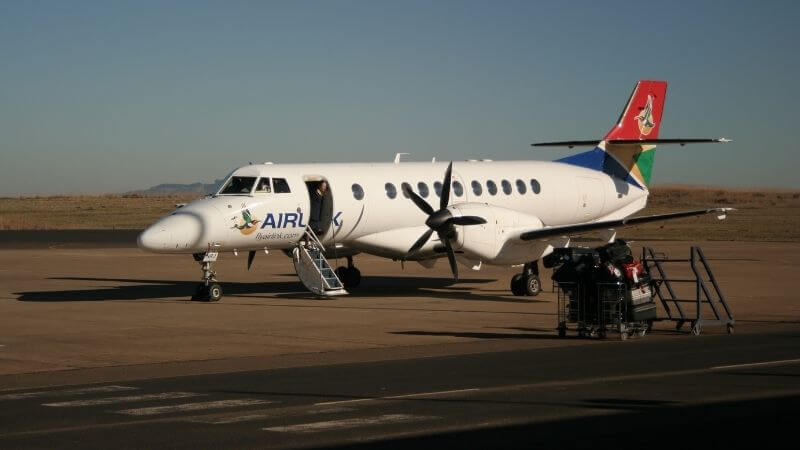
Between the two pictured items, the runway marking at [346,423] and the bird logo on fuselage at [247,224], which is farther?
the bird logo on fuselage at [247,224]

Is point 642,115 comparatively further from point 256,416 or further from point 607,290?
point 256,416

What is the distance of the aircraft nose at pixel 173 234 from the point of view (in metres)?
24.3

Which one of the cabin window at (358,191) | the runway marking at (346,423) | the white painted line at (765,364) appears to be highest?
the cabin window at (358,191)

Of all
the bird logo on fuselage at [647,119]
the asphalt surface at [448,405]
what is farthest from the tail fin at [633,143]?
the asphalt surface at [448,405]

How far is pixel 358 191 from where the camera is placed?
2770 centimetres

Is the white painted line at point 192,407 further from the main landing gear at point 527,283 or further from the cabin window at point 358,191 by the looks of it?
the main landing gear at point 527,283

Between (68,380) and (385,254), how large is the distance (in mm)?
14139

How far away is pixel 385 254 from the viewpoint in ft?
92.4

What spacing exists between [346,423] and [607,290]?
8496mm

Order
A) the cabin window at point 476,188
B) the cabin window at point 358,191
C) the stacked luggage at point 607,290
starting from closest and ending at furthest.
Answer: the stacked luggage at point 607,290, the cabin window at point 358,191, the cabin window at point 476,188

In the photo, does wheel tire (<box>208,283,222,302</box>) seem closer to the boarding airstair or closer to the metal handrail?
the boarding airstair

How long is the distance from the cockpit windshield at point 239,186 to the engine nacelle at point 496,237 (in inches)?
182

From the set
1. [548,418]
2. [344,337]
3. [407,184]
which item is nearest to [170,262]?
[407,184]

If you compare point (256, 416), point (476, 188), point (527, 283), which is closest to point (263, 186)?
point (476, 188)
